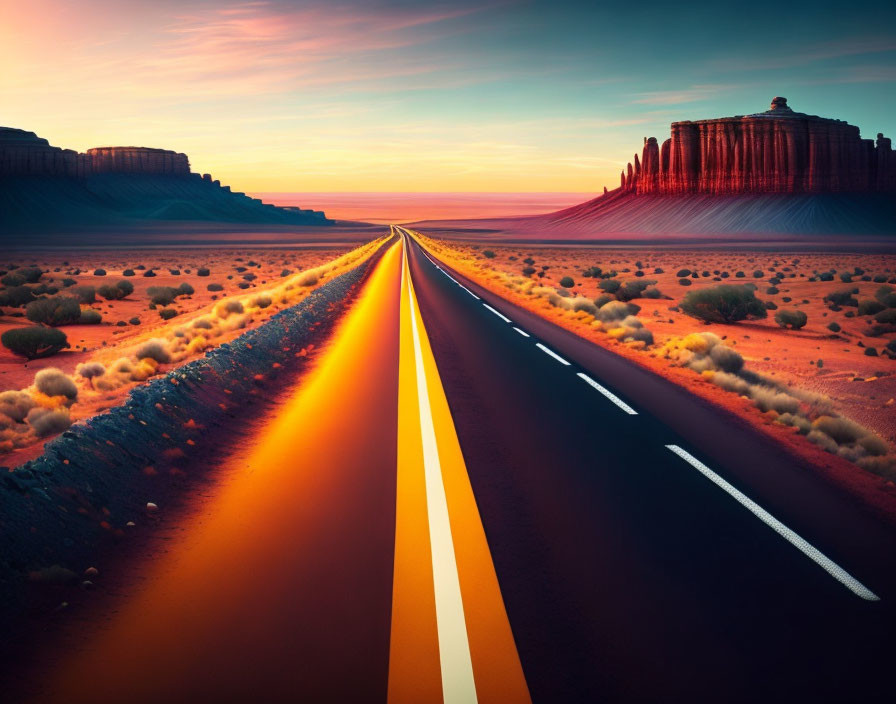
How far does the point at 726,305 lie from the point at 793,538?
19772 millimetres

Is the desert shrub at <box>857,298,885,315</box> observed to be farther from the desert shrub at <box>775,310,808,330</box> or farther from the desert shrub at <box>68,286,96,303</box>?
the desert shrub at <box>68,286,96,303</box>

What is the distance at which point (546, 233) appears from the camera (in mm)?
174750

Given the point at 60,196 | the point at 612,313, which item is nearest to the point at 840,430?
the point at 612,313

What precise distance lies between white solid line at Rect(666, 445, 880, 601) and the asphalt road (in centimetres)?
2

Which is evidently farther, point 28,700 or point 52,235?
point 52,235

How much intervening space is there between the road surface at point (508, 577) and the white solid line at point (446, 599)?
18 millimetres

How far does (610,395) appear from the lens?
10672 millimetres

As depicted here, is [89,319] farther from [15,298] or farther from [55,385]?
[55,385]

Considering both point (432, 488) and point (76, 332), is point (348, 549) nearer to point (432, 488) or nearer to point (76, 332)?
point (432, 488)

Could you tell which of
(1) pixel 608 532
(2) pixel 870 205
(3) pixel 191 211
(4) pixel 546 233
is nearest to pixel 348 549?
(1) pixel 608 532

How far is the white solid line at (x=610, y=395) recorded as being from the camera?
970cm

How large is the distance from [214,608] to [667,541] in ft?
11.7

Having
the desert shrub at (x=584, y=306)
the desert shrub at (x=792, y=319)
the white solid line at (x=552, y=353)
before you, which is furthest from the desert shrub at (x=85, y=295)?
the desert shrub at (x=792, y=319)

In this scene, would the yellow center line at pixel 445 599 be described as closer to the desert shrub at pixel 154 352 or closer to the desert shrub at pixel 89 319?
the desert shrub at pixel 154 352
